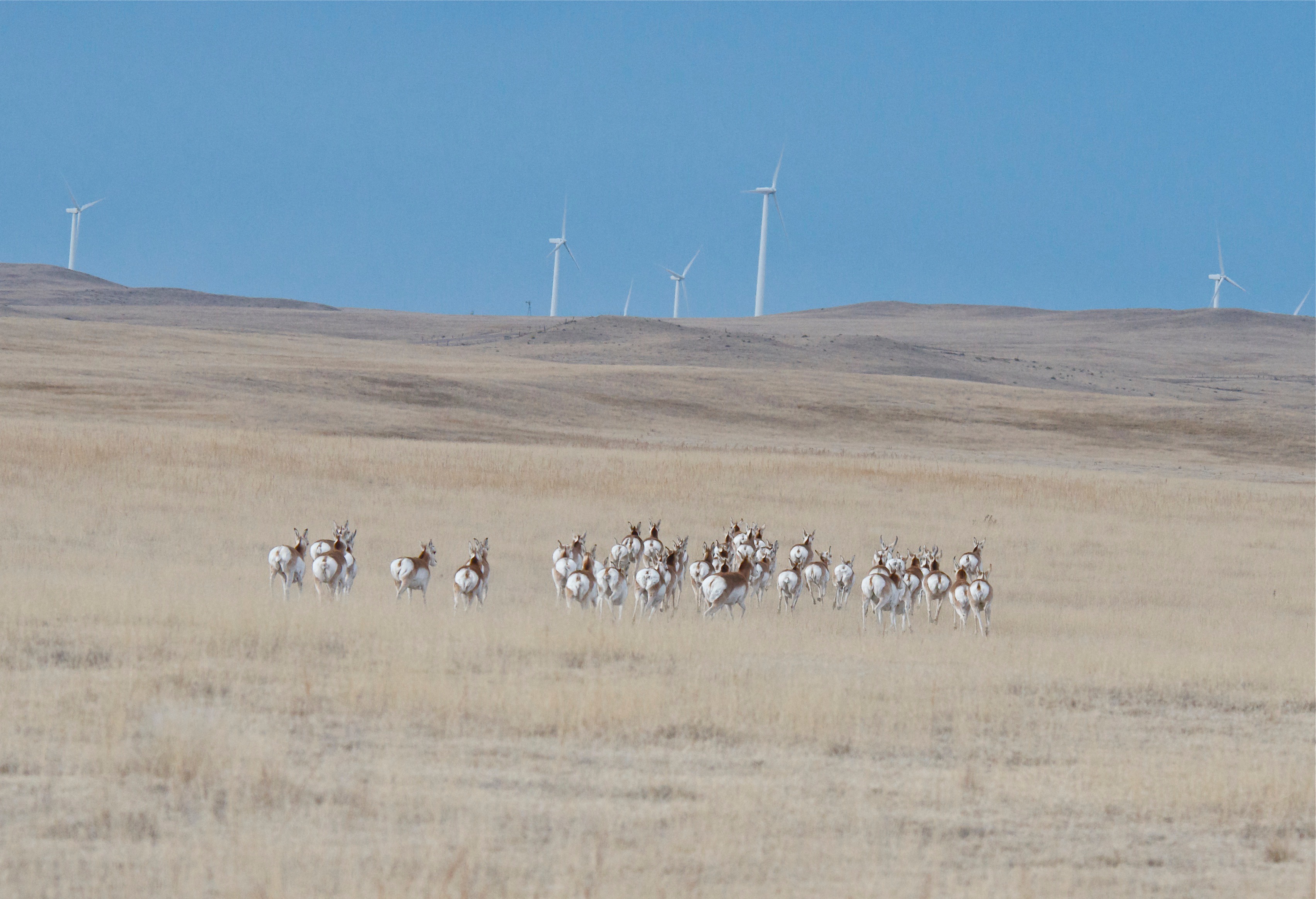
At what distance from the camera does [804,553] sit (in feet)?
69.4

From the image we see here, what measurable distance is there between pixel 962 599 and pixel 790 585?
8.19ft

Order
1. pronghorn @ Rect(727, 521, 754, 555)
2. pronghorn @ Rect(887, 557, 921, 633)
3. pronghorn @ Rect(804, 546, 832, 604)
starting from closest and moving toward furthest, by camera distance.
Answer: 1. pronghorn @ Rect(887, 557, 921, 633)
2. pronghorn @ Rect(804, 546, 832, 604)
3. pronghorn @ Rect(727, 521, 754, 555)

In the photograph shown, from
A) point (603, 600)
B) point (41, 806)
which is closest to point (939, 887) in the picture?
point (41, 806)

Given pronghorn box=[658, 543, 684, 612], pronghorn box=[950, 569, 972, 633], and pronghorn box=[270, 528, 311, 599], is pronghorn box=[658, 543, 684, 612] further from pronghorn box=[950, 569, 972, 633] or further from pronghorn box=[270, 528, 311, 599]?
pronghorn box=[270, 528, 311, 599]

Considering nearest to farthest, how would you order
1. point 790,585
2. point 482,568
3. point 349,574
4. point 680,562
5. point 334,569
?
1. point 334,569
2. point 482,568
3. point 349,574
4. point 790,585
5. point 680,562

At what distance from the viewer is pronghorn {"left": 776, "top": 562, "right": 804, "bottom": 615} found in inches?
774

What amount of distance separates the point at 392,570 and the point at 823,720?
898 cm

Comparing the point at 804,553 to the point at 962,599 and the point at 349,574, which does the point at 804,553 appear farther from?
the point at 349,574

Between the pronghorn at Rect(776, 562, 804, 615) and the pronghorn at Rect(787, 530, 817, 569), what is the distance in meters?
0.58

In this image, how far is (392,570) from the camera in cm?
1762

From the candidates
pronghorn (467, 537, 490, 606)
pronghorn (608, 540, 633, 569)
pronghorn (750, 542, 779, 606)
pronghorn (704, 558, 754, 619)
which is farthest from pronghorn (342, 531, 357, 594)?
pronghorn (750, 542, 779, 606)

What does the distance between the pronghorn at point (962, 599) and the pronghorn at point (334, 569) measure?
8021 millimetres

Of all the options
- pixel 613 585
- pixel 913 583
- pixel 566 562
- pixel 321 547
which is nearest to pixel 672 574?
pixel 566 562

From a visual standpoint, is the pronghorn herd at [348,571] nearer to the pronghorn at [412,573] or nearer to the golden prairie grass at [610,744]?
the pronghorn at [412,573]
